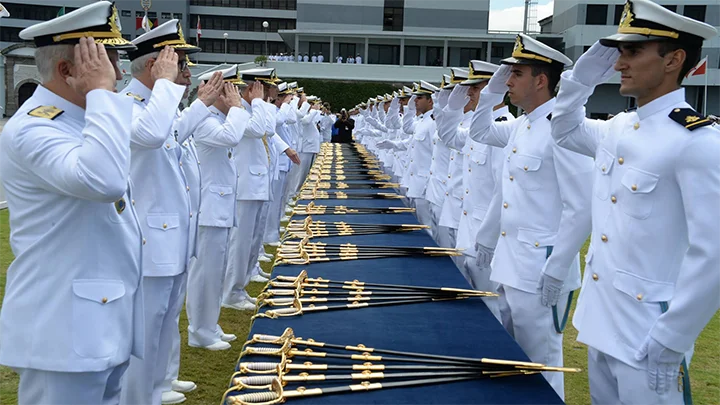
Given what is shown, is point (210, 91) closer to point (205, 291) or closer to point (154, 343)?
point (154, 343)

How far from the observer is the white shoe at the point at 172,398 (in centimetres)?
404

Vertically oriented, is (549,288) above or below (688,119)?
below

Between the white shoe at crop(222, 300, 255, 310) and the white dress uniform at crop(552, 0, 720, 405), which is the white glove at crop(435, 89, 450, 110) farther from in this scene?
the white dress uniform at crop(552, 0, 720, 405)

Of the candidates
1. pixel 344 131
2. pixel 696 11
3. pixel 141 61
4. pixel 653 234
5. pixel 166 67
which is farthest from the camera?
pixel 696 11

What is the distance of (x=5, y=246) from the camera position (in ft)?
26.9

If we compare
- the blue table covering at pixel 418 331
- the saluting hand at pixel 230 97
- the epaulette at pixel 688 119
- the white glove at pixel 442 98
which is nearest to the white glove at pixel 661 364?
the blue table covering at pixel 418 331

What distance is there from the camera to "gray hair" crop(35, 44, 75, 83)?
2141mm

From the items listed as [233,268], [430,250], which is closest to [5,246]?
[233,268]

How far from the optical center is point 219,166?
5223 millimetres

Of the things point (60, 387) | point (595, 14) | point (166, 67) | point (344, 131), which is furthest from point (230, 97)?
point (595, 14)

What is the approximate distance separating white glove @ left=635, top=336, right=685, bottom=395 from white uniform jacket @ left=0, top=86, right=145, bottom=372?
176 cm

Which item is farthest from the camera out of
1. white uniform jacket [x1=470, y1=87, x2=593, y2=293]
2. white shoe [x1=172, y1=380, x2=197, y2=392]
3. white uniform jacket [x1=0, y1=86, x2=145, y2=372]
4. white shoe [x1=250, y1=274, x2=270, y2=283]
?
white shoe [x1=250, y1=274, x2=270, y2=283]

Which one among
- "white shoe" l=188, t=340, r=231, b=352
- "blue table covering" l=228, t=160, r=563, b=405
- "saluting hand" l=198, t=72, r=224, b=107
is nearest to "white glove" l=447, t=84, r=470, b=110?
"blue table covering" l=228, t=160, r=563, b=405

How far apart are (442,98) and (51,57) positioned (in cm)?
393
